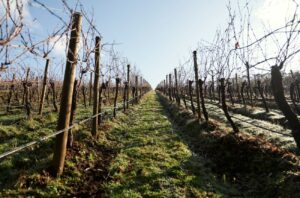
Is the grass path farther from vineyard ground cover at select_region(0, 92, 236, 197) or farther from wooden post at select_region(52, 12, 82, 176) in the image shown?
wooden post at select_region(52, 12, 82, 176)

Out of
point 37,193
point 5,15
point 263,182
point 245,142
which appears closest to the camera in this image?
point 5,15

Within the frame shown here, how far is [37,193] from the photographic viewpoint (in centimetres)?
681

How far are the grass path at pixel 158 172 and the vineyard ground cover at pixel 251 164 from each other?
1.85 feet

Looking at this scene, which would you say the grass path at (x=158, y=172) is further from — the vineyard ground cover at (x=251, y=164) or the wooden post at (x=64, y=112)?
the wooden post at (x=64, y=112)

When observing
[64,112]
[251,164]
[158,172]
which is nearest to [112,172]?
[158,172]

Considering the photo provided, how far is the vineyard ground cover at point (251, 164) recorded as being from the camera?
790 centimetres

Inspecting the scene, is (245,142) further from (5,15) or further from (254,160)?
(5,15)

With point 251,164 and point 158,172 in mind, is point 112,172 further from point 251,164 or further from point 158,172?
point 251,164

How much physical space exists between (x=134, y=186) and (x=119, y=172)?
115 cm

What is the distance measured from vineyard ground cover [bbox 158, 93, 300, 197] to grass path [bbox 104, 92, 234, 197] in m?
0.56

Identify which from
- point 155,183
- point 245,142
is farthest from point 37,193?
point 245,142

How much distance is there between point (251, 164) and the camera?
9.83 m

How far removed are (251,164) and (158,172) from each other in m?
3.18

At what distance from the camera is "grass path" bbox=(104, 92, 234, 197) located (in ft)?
25.4
